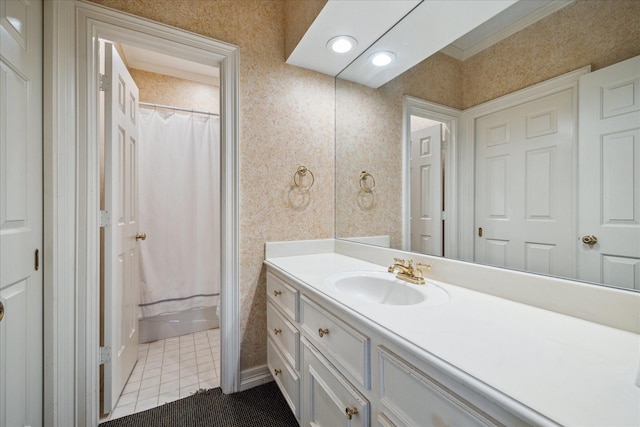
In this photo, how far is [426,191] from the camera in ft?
4.34

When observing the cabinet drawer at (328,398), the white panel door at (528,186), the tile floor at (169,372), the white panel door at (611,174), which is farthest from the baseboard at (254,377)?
the white panel door at (611,174)

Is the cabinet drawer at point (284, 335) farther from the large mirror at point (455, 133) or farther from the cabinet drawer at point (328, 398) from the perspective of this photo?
the large mirror at point (455, 133)

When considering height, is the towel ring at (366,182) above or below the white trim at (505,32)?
below

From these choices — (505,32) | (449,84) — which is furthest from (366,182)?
(505,32)

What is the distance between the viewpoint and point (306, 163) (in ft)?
5.96

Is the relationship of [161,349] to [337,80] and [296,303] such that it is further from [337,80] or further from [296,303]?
[337,80]

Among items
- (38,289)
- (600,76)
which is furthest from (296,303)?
(600,76)

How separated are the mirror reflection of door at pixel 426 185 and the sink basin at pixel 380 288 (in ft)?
0.74

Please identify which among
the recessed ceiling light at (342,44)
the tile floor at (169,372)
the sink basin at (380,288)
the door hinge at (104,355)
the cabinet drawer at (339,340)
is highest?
the recessed ceiling light at (342,44)

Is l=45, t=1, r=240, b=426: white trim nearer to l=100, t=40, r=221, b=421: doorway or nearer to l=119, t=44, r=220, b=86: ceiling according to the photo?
l=100, t=40, r=221, b=421: doorway

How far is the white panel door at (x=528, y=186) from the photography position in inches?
33.4

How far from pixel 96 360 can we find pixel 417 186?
1.79 meters

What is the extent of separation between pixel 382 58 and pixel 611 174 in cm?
123

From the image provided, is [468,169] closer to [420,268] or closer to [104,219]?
[420,268]
